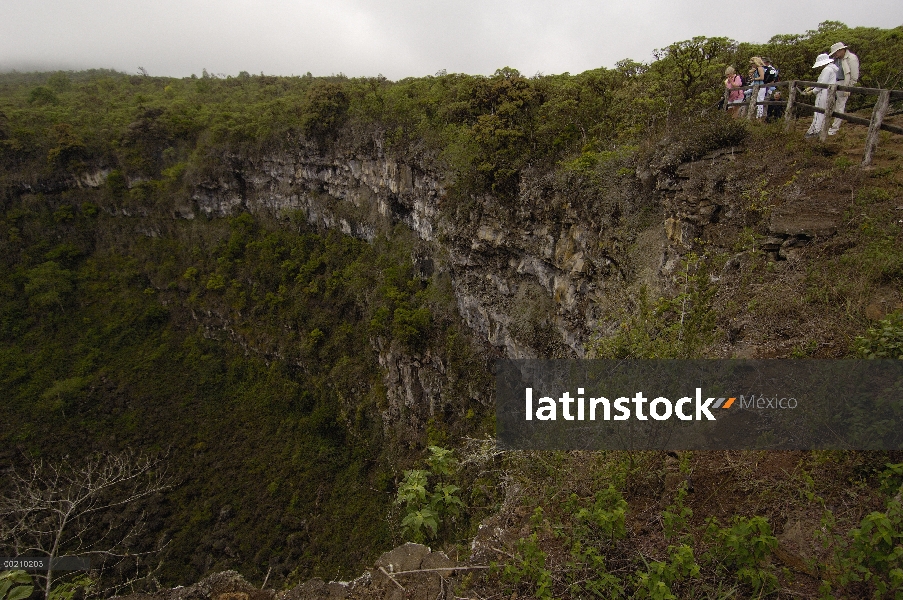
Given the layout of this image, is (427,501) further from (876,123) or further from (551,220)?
(551,220)

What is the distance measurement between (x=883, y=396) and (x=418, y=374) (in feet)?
65.1

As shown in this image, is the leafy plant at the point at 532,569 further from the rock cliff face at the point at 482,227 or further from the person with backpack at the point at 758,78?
the person with backpack at the point at 758,78

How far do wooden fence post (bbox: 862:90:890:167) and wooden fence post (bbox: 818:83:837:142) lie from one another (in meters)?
0.91

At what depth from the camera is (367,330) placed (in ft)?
85.9

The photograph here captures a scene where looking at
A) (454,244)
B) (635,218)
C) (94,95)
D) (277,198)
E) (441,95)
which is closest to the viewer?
(635,218)

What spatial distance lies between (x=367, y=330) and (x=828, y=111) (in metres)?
22.1

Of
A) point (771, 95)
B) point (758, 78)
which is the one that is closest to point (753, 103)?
point (758, 78)

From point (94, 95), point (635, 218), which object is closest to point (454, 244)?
point (635, 218)

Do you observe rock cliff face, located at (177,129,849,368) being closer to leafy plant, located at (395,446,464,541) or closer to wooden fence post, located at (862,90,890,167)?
wooden fence post, located at (862,90,890,167)

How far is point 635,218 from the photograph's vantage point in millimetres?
10867

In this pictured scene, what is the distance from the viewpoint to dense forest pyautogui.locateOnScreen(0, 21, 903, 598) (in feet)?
12.3

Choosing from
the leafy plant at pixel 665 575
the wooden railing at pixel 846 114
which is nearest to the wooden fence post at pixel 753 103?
the wooden railing at pixel 846 114

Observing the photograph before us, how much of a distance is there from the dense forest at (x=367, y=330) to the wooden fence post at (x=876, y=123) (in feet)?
1.54

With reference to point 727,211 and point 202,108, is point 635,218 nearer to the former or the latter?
point 727,211
